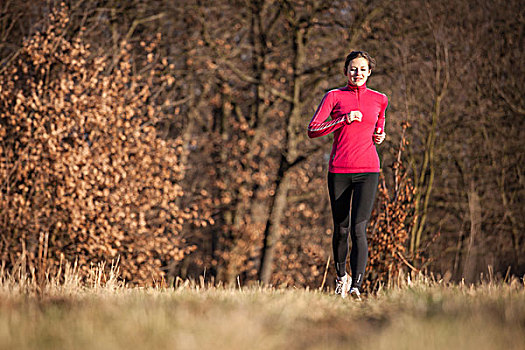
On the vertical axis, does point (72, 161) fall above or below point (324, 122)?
below

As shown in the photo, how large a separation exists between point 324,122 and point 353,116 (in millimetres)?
262

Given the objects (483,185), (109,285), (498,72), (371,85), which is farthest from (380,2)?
(109,285)

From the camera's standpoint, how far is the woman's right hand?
473 cm

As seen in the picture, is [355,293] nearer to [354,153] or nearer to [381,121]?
[354,153]

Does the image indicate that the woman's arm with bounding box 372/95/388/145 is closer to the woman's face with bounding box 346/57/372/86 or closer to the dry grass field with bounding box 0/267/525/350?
the woman's face with bounding box 346/57/372/86

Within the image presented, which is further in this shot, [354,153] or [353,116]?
[354,153]

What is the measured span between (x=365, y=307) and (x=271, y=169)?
45.3ft

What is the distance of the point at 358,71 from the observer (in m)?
4.91

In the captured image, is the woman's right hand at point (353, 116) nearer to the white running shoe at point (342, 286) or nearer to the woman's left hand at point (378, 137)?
the woman's left hand at point (378, 137)

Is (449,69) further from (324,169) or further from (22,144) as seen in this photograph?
(22,144)

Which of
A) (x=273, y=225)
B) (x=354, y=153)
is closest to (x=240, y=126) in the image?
(x=273, y=225)

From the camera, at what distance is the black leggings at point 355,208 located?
483 centimetres

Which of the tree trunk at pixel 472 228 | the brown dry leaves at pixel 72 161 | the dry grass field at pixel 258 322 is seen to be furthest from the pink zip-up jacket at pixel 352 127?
the brown dry leaves at pixel 72 161

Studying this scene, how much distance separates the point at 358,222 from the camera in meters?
4.83
